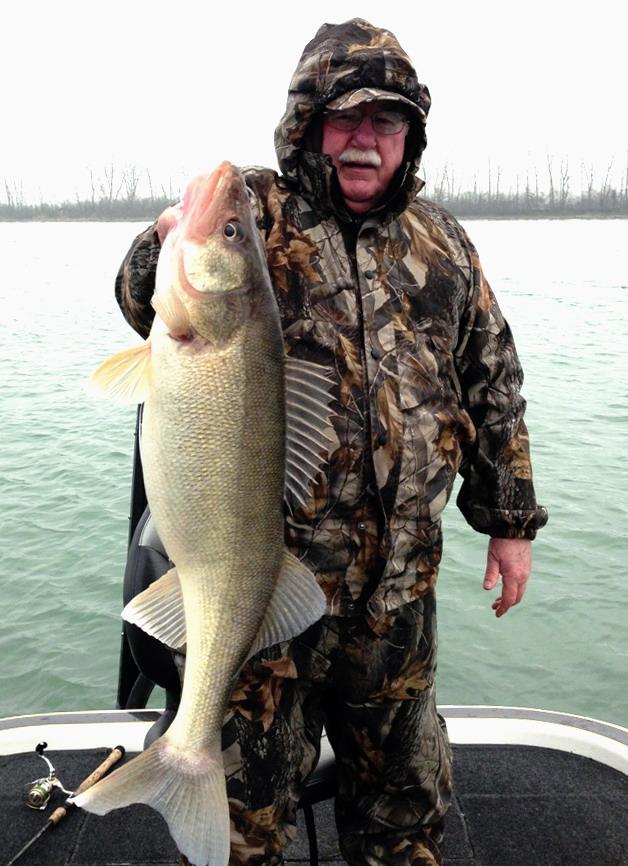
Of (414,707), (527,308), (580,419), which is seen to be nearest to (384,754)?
(414,707)

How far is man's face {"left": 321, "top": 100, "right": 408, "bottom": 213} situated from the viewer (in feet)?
8.65

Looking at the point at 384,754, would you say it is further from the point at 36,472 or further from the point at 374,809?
the point at 36,472

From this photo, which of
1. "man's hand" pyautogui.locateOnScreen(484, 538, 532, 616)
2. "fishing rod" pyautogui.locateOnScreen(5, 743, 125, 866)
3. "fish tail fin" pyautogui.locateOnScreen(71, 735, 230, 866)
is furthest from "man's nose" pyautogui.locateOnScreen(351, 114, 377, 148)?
"fishing rod" pyautogui.locateOnScreen(5, 743, 125, 866)

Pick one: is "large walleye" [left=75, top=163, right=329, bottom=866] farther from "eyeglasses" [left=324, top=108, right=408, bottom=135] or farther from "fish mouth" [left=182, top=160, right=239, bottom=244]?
"eyeglasses" [left=324, top=108, right=408, bottom=135]

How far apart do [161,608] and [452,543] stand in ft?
24.4

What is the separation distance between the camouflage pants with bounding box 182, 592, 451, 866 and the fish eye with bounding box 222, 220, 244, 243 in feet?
3.93

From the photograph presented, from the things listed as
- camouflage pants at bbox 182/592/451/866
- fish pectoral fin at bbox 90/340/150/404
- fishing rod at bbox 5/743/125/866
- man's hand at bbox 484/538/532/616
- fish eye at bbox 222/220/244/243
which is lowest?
fishing rod at bbox 5/743/125/866

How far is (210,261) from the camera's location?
1986 mm

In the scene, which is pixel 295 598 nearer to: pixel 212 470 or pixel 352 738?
pixel 212 470

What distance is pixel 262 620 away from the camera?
2.23 meters

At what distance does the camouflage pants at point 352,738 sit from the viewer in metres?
2.50

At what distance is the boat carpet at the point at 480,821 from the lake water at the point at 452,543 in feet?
9.76

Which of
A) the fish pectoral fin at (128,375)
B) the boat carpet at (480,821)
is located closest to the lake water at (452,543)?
the boat carpet at (480,821)

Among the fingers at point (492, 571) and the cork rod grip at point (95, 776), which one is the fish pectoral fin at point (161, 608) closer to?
the fingers at point (492, 571)
